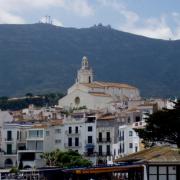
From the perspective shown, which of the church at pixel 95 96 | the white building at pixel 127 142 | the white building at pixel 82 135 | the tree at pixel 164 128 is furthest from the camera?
the church at pixel 95 96

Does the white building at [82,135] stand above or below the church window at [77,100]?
below

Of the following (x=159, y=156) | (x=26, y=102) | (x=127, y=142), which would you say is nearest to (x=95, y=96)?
(x=26, y=102)

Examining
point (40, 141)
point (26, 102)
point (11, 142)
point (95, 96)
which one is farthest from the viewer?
point (26, 102)

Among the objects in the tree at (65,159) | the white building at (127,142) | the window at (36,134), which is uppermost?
the window at (36,134)

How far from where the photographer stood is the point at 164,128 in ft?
147

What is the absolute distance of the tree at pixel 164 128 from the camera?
44594 mm

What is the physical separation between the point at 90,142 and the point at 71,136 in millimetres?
3095

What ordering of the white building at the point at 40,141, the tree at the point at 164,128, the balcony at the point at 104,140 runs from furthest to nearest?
the white building at the point at 40,141 → the balcony at the point at 104,140 → the tree at the point at 164,128

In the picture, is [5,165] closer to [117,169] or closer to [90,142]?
[90,142]

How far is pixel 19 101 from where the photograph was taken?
565 ft

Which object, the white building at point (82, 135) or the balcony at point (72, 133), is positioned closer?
the white building at point (82, 135)

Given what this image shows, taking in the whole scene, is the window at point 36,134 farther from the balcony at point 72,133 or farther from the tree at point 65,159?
the tree at point 65,159

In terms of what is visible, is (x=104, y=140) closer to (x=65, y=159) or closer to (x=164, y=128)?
(x=65, y=159)

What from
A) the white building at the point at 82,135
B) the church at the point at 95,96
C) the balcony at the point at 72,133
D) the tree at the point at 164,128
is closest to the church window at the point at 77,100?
the church at the point at 95,96
